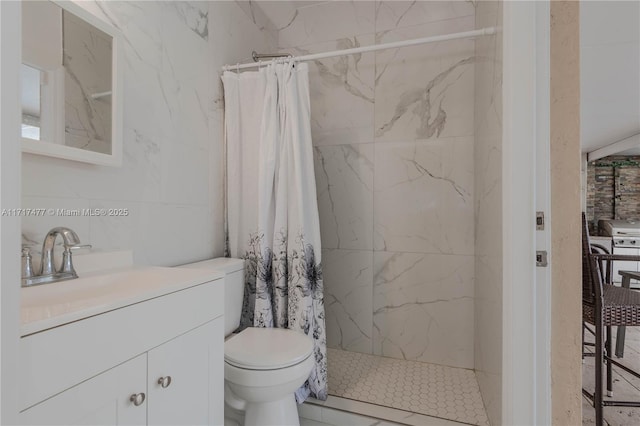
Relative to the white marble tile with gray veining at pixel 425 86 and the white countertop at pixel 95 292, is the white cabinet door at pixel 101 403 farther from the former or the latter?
the white marble tile with gray veining at pixel 425 86

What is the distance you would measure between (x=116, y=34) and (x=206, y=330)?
122 centimetres

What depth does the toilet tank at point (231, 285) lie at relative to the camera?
1.69 meters

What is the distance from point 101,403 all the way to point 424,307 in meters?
1.89

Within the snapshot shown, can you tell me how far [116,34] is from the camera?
1.33 metres

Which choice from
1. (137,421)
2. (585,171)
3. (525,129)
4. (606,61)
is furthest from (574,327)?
(585,171)

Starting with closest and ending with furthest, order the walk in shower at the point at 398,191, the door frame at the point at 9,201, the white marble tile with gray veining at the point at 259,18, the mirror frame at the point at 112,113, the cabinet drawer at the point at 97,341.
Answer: the door frame at the point at 9,201 < the cabinet drawer at the point at 97,341 < the mirror frame at the point at 112,113 < the walk in shower at the point at 398,191 < the white marble tile with gray veining at the point at 259,18

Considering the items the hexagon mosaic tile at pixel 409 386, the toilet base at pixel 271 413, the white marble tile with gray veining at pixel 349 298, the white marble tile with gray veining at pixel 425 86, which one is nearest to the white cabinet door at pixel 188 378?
the toilet base at pixel 271 413

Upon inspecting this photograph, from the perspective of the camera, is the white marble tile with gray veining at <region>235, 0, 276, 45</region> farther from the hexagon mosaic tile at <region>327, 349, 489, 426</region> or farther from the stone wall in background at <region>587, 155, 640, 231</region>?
the stone wall in background at <region>587, 155, 640, 231</region>

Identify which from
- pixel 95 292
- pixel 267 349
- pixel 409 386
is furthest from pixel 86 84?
pixel 409 386

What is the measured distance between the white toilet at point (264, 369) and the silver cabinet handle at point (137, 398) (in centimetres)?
53

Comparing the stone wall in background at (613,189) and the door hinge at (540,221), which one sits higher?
the stone wall in background at (613,189)

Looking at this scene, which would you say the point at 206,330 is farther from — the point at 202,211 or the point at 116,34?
the point at 116,34

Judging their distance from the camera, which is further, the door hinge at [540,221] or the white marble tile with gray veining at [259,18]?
the white marble tile with gray veining at [259,18]

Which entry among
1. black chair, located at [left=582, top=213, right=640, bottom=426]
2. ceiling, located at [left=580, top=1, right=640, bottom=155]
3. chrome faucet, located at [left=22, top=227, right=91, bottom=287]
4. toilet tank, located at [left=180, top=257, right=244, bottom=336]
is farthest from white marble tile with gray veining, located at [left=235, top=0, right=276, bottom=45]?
black chair, located at [left=582, top=213, right=640, bottom=426]
